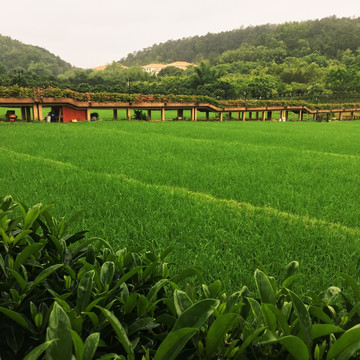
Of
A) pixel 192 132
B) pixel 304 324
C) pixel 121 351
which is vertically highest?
pixel 304 324

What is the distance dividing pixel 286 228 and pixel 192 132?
12.5 m

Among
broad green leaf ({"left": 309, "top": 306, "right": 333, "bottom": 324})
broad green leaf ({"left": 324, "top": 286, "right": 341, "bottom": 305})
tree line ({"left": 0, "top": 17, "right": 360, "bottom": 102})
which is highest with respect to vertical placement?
tree line ({"left": 0, "top": 17, "right": 360, "bottom": 102})

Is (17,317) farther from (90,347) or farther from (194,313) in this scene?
(194,313)

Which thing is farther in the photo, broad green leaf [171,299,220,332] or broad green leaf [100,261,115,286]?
broad green leaf [100,261,115,286]

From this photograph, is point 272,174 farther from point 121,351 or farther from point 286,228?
point 121,351

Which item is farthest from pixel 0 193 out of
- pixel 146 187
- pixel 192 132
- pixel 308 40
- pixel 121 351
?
pixel 308 40

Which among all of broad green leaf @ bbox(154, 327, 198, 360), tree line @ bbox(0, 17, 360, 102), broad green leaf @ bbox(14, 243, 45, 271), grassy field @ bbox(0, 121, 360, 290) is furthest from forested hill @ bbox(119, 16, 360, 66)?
broad green leaf @ bbox(154, 327, 198, 360)

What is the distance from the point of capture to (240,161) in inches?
319

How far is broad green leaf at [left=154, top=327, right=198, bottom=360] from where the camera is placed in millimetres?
628

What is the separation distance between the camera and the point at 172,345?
2.12ft

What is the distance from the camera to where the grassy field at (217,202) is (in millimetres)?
2922

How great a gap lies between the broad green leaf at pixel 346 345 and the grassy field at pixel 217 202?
1.58ft

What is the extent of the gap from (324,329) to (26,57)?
94.7 metres

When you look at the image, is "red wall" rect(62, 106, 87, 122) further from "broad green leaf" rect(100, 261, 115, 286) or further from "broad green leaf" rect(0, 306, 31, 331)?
"broad green leaf" rect(0, 306, 31, 331)
